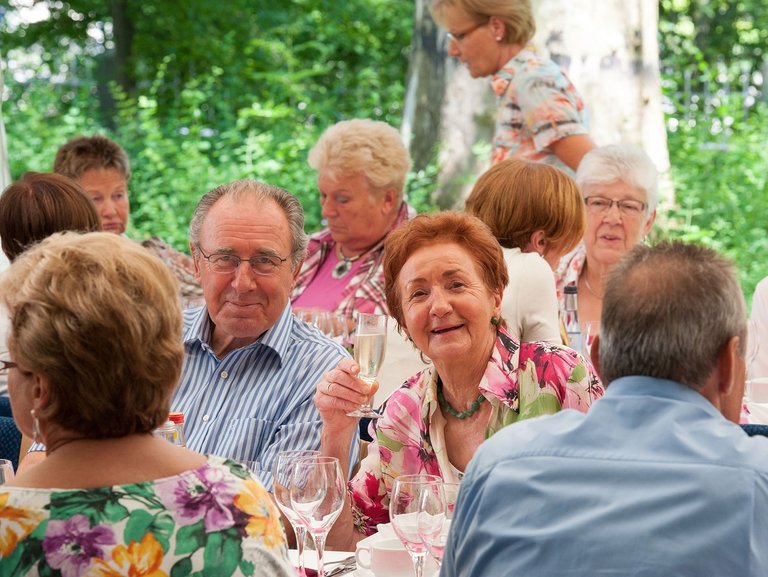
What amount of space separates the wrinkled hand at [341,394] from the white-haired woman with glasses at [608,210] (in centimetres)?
220

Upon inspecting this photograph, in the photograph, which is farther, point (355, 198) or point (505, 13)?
point (505, 13)

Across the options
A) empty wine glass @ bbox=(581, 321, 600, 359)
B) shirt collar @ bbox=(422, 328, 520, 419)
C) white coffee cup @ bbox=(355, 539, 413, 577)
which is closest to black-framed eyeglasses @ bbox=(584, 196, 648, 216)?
empty wine glass @ bbox=(581, 321, 600, 359)

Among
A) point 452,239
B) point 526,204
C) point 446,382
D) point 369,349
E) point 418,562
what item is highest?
point 452,239

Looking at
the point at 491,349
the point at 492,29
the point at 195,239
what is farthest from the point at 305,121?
the point at 491,349

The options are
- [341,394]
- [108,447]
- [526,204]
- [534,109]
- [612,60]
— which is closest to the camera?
[108,447]

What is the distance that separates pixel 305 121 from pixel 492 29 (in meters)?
5.64

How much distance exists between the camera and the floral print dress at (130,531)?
1.79 meters

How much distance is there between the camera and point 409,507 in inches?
92.7

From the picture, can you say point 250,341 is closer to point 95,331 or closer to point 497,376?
point 497,376

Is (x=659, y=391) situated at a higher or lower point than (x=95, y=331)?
lower

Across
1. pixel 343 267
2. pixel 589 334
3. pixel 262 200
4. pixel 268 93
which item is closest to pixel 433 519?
pixel 262 200

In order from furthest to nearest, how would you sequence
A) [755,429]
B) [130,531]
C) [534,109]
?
[534,109]
[755,429]
[130,531]

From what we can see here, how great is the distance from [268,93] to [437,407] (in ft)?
28.6

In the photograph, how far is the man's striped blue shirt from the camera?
333cm
